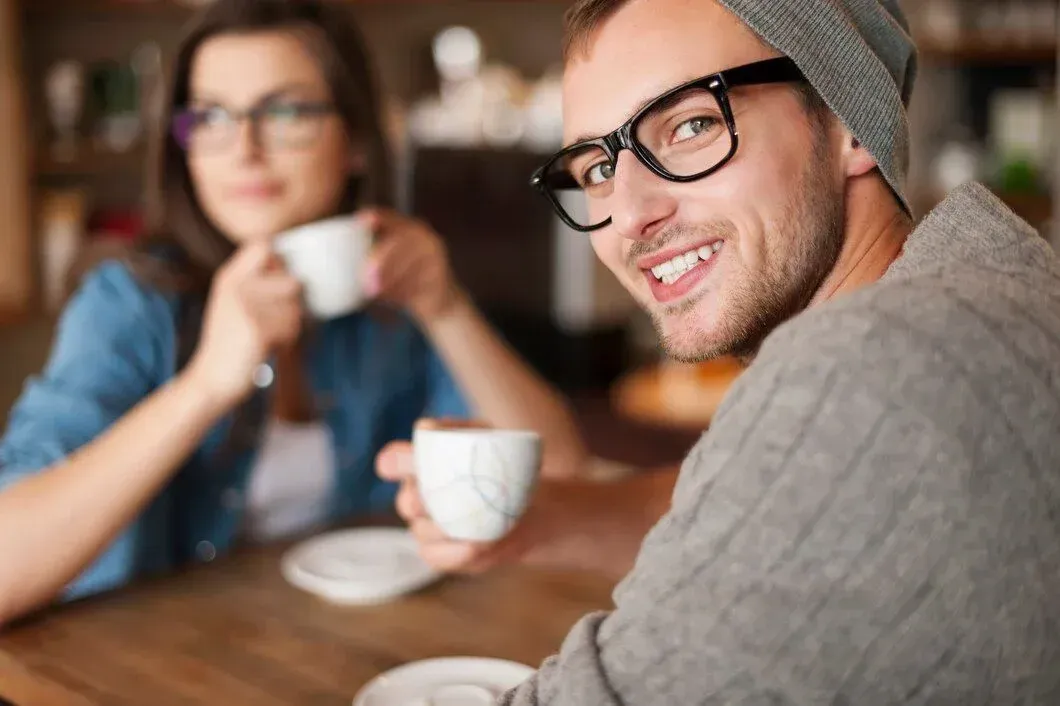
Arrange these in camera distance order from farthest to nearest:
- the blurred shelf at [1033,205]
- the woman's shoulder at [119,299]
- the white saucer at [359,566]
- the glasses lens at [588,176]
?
the blurred shelf at [1033,205] < the woman's shoulder at [119,299] < the white saucer at [359,566] < the glasses lens at [588,176]

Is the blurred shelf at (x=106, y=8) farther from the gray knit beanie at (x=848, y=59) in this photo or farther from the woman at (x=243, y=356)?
the gray knit beanie at (x=848, y=59)

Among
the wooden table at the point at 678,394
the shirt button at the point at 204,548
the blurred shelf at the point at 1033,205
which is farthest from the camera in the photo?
the blurred shelf at the point at 1033,205

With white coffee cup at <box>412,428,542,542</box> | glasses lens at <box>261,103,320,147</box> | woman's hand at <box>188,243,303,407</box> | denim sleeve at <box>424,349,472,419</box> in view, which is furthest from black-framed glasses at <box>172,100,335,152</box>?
white coffee cup at <box>412,428,542,542</box>

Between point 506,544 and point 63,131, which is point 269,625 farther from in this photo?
point 63,131

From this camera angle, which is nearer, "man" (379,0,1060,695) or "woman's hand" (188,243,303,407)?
"man" (379,0,1060,695)

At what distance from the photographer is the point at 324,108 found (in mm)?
1504

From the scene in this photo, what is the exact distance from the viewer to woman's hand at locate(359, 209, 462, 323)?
1.47 meters


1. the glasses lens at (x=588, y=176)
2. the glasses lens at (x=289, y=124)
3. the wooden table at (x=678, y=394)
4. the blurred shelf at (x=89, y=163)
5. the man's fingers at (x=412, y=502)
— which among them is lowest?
the wooden table at (x=678, y=394)

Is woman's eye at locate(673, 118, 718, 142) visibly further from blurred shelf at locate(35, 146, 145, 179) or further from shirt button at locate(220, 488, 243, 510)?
blurred shelf at locate(35, 146, 145, 179)

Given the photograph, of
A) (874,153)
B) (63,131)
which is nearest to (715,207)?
(874,153)

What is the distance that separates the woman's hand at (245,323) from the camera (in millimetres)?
1229

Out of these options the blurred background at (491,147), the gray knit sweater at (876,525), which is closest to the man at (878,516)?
the gray knit sweater at (876,525)

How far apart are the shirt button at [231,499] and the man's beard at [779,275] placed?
2.74 feet

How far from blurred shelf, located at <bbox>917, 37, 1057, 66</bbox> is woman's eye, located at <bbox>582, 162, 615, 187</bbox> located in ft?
8.97
